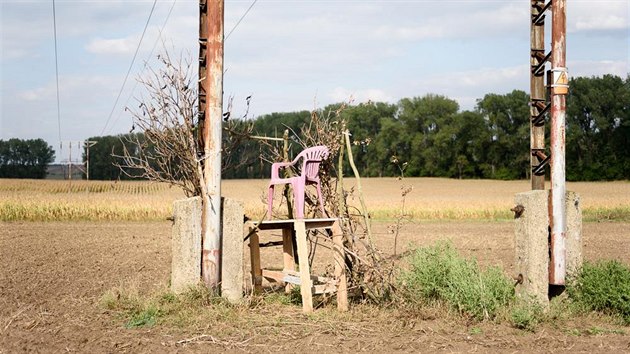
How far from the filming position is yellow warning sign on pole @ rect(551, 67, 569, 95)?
9109 millimetres

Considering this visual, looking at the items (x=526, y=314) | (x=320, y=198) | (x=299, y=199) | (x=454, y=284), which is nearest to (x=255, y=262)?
(x=320, y=198)

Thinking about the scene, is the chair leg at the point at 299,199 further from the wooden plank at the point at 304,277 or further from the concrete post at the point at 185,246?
the concrete post at the point at 185,246

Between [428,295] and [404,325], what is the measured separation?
0.93 metres

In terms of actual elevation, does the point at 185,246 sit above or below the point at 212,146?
below

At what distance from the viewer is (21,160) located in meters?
75.2

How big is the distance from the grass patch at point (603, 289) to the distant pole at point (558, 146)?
23 centimetres

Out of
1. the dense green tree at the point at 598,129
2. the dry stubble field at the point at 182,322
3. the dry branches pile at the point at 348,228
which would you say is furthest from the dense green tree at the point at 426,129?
the dry branches pile at the point at 348,228

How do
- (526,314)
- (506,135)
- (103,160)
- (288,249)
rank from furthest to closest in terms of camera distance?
(103,160) < (506,135) < (288,249) < (526,314)

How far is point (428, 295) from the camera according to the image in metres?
9.05

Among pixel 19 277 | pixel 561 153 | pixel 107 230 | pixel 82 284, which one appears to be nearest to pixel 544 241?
pixel 561 153

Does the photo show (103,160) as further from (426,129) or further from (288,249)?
(288,249)

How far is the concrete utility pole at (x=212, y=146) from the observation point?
30.0 ft

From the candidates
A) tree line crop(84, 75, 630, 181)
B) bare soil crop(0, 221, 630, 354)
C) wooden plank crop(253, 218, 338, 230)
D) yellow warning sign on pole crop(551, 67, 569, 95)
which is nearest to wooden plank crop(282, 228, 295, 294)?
wooden plank crop(253, 218, 338, 230)

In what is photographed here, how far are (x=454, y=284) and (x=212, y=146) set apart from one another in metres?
3.36
